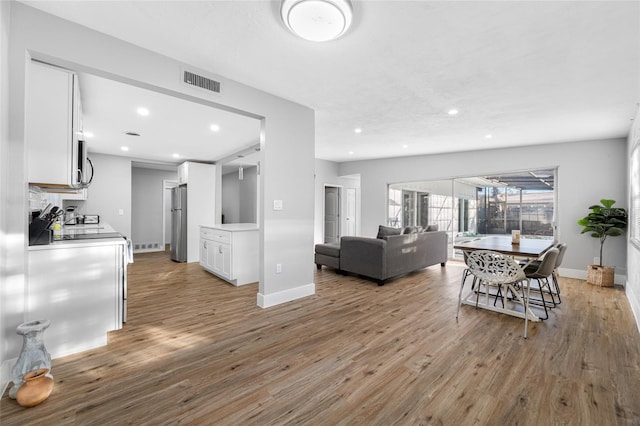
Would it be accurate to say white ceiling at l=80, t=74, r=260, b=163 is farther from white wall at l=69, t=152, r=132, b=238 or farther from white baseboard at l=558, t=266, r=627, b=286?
white baseboard at l=558, t=266, r=627, b=286

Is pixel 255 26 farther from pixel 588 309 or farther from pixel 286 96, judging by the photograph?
pixel 588 309

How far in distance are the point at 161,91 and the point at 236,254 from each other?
245 centimetres

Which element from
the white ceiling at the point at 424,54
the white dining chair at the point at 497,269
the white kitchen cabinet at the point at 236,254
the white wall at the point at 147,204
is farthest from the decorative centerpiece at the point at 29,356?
the white wall at the point at 147,204

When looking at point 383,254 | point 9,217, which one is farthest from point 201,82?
point 383,254

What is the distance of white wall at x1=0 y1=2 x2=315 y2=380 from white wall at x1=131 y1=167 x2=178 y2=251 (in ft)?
20.4

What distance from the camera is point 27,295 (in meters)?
2.10

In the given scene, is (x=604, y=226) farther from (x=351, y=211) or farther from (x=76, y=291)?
(x=76, y=291)

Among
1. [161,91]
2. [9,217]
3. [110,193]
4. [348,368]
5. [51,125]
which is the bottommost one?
[348,368]

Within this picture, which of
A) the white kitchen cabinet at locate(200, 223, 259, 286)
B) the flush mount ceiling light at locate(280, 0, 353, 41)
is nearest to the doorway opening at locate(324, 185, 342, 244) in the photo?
the white kitchen cabinet at locate(200, 223, 259, 286)

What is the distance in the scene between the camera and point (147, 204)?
8.11 m

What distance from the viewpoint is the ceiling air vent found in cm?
268

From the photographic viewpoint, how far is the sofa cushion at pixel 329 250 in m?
5.21

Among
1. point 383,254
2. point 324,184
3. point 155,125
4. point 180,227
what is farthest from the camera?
point 324,184

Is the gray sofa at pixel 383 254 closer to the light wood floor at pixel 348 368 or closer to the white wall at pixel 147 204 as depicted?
the light wood floor at pixel 348 368
